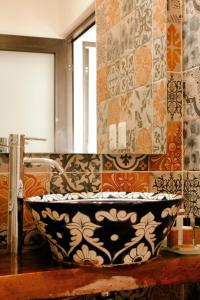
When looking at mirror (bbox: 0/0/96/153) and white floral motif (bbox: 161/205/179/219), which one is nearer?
white floral motif (bbox: 161/205/179/219)

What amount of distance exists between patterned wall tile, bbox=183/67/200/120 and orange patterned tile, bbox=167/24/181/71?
2.0 inches

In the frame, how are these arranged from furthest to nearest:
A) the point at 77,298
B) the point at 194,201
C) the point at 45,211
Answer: the point at 194,201 → the point at 77,298 → the point at 45,211

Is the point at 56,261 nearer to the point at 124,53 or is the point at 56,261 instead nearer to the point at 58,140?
the point at 58,140

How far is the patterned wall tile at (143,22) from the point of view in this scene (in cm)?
161

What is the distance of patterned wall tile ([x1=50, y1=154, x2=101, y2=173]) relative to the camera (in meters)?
1.44

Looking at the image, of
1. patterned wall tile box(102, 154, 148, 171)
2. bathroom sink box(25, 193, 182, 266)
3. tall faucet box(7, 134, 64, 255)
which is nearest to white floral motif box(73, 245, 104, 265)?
bathroom sink box(25, 193, 182, 266)

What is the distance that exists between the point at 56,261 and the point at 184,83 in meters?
0.83

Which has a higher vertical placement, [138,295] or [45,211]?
[45,211]

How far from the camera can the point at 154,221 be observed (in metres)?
1.06

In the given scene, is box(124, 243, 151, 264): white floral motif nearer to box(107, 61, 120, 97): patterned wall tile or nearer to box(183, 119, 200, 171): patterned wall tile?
box(183, 119, 200, 171): patterned wall tile

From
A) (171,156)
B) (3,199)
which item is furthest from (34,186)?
(171,156)

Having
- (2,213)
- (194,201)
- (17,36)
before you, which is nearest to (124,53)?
(17,36)

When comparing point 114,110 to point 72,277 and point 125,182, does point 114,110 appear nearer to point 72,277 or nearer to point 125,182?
point 125,182

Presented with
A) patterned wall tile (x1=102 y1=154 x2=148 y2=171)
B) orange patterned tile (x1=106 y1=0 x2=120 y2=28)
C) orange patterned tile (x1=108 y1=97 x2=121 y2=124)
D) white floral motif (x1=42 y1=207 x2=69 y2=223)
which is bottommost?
white floral motif (x1=42 y1=207 x2=69 y2=223)
